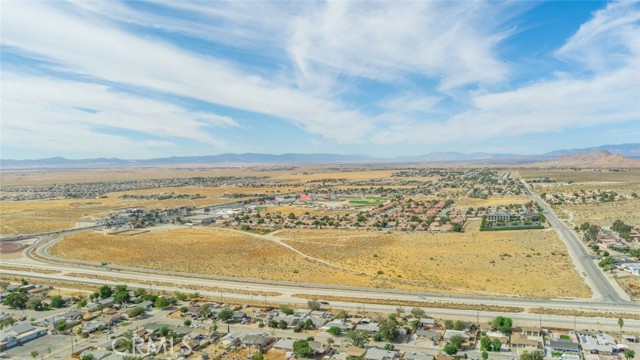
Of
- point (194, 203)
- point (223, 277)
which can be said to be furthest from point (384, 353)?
point (194, 203)

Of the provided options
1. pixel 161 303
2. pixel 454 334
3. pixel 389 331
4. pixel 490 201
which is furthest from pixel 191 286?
pixel 490 201

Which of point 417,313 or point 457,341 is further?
point 417,313

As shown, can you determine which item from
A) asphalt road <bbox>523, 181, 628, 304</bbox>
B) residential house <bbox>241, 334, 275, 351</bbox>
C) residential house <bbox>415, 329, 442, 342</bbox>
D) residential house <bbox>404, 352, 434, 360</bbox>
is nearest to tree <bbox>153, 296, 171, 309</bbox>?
residential house <bbox>241, 334, 275, 351</bbox>

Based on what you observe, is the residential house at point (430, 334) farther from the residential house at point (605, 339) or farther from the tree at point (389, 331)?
the residential house at point (605, 339)

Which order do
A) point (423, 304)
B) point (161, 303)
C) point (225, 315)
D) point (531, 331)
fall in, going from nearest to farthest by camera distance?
point (531, 331) < point (225, 315) < point (423, 304) < point (161, 303)

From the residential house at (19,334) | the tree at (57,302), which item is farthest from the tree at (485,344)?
the tree at (57,302)

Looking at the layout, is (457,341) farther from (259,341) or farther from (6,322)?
(6,322)
